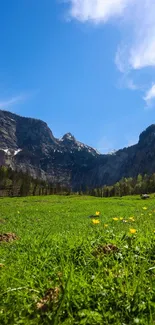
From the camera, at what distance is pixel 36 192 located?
7352 inches

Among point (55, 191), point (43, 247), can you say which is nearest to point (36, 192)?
point (55, 191)

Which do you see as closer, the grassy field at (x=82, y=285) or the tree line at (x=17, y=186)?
the grassy field at (x=82, y=285)

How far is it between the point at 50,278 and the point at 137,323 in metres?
1.45

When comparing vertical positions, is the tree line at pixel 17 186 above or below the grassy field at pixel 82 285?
above

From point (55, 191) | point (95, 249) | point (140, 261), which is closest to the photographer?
point (140, 261)

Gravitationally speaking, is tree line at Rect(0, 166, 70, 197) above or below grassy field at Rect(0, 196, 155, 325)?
above

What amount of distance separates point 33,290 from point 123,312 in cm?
120

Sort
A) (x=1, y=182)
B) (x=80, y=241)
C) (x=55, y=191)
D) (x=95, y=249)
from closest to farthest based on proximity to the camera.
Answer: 1. (x=95, y=249)
2. (x=80, y=241)
3. (x=1, y=182)
4. (x=55, y=191)

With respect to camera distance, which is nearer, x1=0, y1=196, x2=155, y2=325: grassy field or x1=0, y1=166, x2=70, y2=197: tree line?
x1=0, y1=196, x2=155, y2=325: grassy field

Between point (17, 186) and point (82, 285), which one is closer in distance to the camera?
point (82, 285)

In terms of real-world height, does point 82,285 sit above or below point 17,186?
below

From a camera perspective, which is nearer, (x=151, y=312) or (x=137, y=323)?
(x=137, y=323)

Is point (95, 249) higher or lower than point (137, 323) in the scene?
higher

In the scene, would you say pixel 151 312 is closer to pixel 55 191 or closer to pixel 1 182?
pixel 1 182
